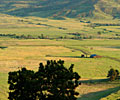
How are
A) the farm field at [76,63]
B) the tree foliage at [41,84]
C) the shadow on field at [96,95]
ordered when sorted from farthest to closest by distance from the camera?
the farm field at [76,63] → the shadow on field at [96,95] → the tree foliage at [41,84]

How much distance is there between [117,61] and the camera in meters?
127

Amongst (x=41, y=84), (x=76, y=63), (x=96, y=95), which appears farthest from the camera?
(x=76, y=63)

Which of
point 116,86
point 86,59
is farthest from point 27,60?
point 116,86

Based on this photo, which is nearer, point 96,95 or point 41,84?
point 41,84

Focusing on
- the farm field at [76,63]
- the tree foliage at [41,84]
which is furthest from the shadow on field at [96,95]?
the tree foliage at [41,84]

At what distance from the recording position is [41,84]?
45531 millimetres

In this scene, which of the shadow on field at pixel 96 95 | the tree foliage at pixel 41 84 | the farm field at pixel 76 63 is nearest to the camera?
the tree foliage at pixel 41 84

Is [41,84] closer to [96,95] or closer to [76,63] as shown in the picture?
[96,95]

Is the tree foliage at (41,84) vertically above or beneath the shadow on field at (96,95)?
above

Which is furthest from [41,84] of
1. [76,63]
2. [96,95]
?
[76,63]

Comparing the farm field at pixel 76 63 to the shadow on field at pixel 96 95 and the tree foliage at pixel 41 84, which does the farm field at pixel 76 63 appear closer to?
the shadow on field at pixel 96 95

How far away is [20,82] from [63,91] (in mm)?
6162

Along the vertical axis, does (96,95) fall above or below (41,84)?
below

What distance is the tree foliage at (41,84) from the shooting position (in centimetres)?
4425
